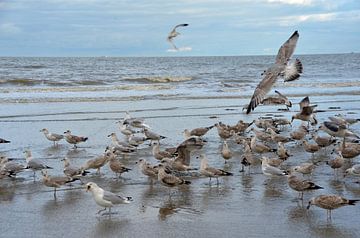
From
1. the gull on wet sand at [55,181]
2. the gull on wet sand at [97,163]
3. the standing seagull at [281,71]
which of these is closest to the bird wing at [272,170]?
the standing seagull at [281,71]

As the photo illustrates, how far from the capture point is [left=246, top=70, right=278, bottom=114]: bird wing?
874cm

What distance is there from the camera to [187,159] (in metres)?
10.6

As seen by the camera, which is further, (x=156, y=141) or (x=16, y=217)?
(x=156, y=141)

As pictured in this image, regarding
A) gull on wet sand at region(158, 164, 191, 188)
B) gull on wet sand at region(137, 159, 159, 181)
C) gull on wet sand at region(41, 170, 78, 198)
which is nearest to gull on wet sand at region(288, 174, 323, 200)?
gull on wet sand at region(158, 164, 191, 188)

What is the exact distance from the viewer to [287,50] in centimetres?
933

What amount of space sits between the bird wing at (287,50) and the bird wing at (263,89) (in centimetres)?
28

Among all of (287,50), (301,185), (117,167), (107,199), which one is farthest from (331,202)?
(117,167)

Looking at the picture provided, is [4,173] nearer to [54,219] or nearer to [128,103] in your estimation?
[54,219]

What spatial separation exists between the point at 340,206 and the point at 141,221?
2.78 m

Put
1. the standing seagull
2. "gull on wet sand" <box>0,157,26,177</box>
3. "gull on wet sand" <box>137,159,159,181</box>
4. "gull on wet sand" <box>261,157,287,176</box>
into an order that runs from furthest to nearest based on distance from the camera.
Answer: "gull on wet sand" <box>0,157,26,177</box> → "gull on wet sand" <box>137,159,159,181</box> → "gull on wet sand" <box>261,157,287,176</box> → the standing seagull

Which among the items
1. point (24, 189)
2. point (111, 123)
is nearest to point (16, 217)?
point (24, 189)

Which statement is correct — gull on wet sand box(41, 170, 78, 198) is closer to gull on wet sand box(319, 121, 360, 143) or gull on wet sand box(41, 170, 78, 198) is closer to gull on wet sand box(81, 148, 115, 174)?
gull on wet sand box(81, 148, 115, 174)

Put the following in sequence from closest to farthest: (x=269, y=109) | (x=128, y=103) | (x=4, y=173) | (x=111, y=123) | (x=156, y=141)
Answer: (x=4, y=173)
(x=156, y=141)
(x=111, y=123)
(x=269, y=109)
(x=128, y=103)

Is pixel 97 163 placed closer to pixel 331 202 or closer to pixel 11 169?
pixel 11 169
